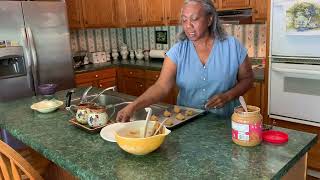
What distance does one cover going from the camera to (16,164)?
1.11 metres

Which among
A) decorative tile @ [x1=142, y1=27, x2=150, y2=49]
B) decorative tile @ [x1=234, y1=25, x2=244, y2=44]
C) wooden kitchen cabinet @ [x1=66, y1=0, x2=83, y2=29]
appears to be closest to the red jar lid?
decorative tile @ [x1=234, y1=25, x2=244, y2=44]

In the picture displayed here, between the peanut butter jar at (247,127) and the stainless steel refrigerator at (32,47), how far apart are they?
257 centimetres

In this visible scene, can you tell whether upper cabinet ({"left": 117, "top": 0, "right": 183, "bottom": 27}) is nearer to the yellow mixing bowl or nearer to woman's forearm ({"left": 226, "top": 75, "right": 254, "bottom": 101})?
woman's forearm ({"left": 226, "top": 75, "right": 254, "bottom": 101})

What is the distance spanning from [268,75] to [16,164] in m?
2.15

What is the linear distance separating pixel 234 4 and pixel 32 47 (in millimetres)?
2101

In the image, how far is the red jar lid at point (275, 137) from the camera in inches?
45.3

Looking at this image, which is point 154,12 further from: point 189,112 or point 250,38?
point 189,112

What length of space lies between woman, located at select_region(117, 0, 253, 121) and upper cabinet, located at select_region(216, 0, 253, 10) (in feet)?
4.49

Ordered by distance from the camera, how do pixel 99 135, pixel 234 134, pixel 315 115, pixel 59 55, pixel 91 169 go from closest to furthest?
pixel 91 169
pixel 234 134
pixel 99 135
pixel 315 115
pixel 59 55

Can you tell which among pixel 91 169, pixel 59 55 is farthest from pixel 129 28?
pixel 91 169

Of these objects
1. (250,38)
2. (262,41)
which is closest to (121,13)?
(250,38)

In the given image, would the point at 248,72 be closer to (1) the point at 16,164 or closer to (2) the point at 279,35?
(2) the point at 279,35

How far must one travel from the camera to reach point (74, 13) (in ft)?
12.9

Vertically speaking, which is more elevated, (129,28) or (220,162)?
(129,28)
